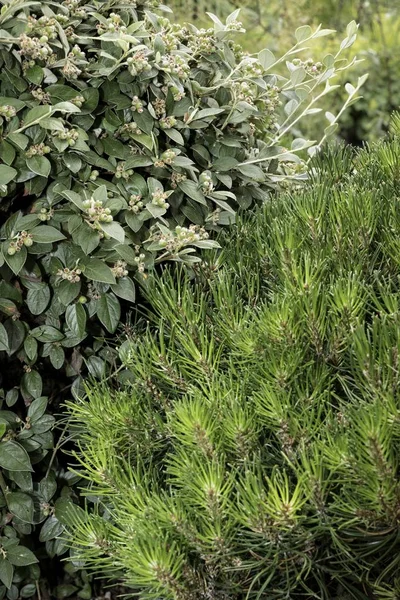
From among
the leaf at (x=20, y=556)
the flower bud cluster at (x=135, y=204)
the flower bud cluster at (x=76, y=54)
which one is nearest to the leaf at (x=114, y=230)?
the flower bud cluster at (x=135, y=204)

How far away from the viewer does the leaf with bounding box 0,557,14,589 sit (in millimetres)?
1735

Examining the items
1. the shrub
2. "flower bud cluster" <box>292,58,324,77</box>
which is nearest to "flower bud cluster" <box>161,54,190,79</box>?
the shrub

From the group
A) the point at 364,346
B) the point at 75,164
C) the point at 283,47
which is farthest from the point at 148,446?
the point at 283,47

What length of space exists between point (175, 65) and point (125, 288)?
0.55 m

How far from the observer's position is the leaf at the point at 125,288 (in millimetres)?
1693

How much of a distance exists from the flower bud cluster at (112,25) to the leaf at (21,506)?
1.10 metres

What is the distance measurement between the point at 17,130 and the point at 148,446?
766mm

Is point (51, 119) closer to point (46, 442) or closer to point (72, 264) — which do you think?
point (72, 264)

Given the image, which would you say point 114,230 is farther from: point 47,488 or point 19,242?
point 47,488

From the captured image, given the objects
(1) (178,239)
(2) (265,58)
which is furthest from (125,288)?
(2) (265,58)

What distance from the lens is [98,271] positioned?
1667 mm

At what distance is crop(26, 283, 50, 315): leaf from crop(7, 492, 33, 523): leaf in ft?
1.42

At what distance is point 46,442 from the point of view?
71.6 inches

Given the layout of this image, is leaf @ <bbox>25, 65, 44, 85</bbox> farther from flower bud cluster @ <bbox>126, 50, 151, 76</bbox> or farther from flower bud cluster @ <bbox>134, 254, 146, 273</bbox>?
flower bud cluster @ <bbox>134, 254, 146, 273</bbox>
